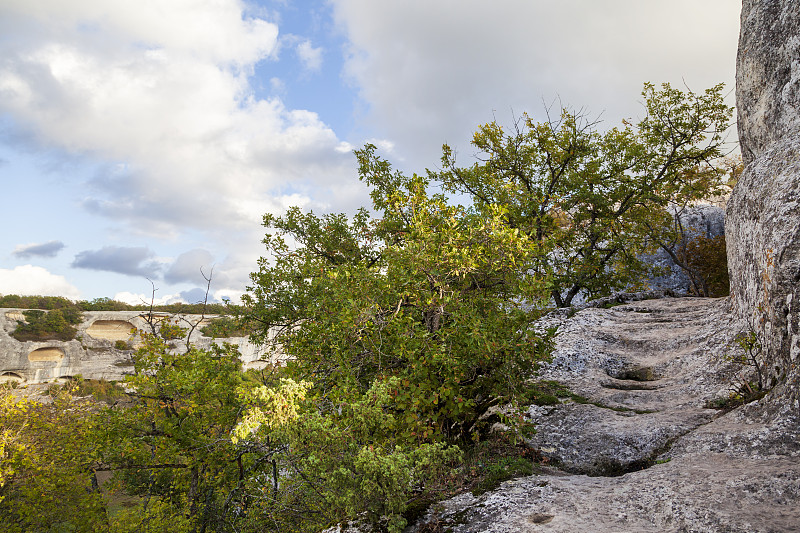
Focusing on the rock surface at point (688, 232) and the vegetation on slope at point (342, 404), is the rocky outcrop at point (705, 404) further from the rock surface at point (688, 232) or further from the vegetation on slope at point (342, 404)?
the rock surface at point (688, 232)

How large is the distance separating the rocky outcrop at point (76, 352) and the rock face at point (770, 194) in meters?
53.5

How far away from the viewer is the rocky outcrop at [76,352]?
57344 mm

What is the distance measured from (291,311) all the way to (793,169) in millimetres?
14063

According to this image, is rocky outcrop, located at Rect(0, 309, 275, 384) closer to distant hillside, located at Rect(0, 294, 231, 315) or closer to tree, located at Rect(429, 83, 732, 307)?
distant hillside, located at Rect(0, 294, 231, 315)

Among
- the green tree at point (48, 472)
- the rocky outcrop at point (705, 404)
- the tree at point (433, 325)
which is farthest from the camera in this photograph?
the green tree at point (48, 472)

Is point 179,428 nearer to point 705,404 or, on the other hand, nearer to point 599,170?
point 705,404

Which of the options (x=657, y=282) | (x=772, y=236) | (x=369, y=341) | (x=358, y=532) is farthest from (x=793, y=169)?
(x=657, y=282)

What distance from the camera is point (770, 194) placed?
10242 mm

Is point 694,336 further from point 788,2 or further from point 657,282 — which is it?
point 657,282

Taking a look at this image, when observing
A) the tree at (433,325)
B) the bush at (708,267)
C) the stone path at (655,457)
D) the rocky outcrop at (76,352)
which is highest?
Answer: the bush at (708,267)

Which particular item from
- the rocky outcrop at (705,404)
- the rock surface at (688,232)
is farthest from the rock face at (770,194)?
the rock surface at (688,232)

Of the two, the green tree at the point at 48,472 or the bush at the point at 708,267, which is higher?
the bush at the point at 708,267

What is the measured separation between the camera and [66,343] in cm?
6091

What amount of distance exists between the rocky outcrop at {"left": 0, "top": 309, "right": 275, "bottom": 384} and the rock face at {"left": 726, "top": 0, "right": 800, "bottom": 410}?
175 ft
